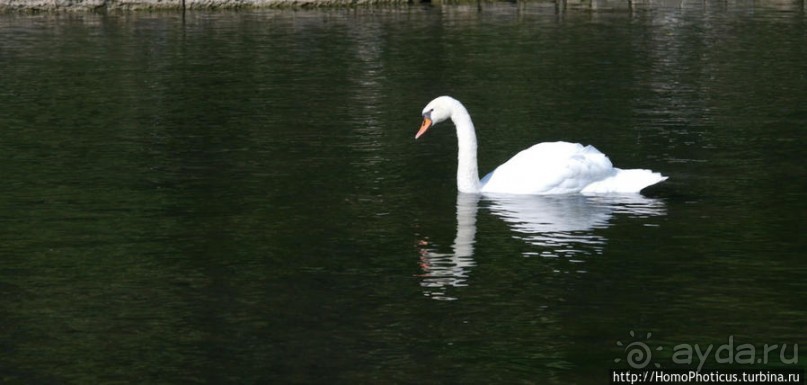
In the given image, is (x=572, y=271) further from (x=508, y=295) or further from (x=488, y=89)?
(x=488, y=89)

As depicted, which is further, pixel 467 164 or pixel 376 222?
pixel 467 164

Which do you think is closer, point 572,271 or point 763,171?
point 572,271

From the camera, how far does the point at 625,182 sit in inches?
666

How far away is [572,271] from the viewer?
13.4m

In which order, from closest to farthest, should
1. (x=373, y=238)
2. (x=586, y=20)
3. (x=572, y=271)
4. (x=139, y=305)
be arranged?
(x=139, y=305) < (x=572, y=271) < (x=373, y=238) < (x=586, y=20)

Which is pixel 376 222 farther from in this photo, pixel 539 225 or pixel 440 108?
pixel 440 108

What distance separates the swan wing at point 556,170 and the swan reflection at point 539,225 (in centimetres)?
10

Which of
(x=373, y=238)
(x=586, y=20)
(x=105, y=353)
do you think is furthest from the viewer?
(x=586, y=20)

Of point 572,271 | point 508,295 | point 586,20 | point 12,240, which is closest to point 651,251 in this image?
point 572,271

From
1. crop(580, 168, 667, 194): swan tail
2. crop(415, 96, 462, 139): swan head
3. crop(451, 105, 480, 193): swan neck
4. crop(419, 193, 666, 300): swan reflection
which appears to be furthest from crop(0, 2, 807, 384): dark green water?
crop(415, 96, 462, 139): swan head

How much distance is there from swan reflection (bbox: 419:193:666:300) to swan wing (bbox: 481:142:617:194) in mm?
103

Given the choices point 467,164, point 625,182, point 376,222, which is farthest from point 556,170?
point 376,222

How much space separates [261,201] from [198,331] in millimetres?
5199

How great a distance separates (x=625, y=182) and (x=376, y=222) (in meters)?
2.81
